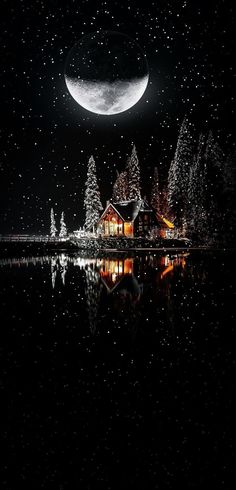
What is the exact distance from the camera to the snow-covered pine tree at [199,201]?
124ft

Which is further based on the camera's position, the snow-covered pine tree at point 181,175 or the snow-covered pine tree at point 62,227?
the snow-covered pine tree at point 62,227

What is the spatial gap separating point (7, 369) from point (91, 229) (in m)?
58.2

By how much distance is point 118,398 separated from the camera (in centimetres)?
393

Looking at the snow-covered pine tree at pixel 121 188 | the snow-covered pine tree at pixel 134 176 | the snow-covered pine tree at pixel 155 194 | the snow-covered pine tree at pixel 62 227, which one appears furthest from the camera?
the snow-covered pine tree at pixel 62 227

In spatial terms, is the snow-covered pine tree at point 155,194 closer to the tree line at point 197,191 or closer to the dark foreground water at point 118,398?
the tree line at point 197,191

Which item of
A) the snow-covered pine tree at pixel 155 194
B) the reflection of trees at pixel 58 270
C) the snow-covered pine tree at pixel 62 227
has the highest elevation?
the snow-covered pine tree at pixel 155 194

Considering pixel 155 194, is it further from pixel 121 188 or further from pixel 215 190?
pixel 215 190

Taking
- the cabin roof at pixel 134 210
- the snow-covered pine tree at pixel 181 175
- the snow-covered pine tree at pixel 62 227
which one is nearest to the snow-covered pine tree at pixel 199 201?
the snow-covered pine tree at pixel 181 175

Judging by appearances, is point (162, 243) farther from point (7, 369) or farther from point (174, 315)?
point (7, 369)

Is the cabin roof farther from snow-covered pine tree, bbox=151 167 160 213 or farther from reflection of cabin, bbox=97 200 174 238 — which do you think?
snow-covered pine tree, bbox=151 167 160 213

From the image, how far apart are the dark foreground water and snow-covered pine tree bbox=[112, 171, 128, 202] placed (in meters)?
68.9

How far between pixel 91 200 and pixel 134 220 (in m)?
9.41

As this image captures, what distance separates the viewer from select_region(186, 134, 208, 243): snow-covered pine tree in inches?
1490

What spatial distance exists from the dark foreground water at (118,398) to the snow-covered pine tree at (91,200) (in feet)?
177
